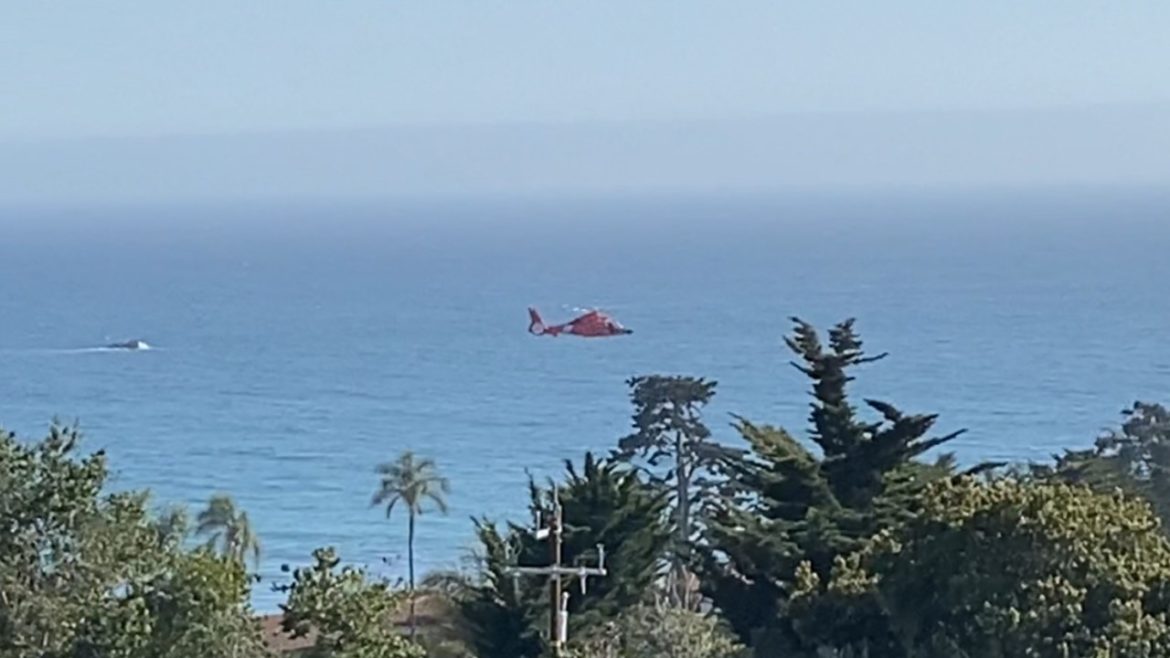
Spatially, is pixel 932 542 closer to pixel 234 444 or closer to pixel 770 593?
pixel 770 593

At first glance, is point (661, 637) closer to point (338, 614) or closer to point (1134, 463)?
point (338, 614)

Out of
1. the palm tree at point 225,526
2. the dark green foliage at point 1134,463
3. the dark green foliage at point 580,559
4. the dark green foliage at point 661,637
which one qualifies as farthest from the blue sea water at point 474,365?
the dark green foliage at point 661,637

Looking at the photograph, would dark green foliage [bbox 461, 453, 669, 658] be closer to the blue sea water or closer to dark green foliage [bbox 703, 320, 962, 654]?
dark green foliage [bbox 703, 320, 962, 654]

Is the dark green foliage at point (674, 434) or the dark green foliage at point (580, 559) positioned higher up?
the dark green foliage at point (674, 434)

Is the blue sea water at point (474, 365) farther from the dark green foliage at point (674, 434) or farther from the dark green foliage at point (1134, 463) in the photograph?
the dark green foliage at point (1134, 463)

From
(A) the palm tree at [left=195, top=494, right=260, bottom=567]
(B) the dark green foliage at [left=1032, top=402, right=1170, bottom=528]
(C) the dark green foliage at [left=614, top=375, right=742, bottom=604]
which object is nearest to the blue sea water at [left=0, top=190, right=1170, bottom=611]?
(A) the palm tree at [left=195, top=494, right=260, bottom=567]

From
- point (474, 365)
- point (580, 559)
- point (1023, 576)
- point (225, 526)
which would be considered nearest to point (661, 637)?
point (580, 559)

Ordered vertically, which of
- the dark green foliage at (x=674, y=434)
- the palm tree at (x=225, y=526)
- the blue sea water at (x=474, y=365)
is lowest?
the palm tree at (x=225, y=526)
